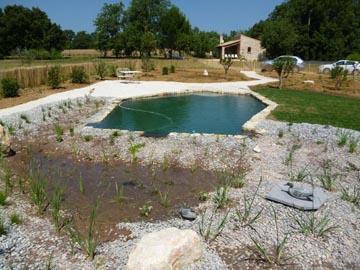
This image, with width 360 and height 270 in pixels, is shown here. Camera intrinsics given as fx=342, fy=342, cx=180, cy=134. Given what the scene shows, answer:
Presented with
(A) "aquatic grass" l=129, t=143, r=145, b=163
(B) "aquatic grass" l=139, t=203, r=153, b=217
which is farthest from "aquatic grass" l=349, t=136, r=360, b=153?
(B) "aquatic grass" l=139, t=203, r=153, b=217

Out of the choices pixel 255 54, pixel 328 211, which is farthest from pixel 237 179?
pixel 255 54

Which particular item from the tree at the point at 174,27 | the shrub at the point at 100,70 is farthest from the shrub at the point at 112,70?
the tree at the point at 174,27

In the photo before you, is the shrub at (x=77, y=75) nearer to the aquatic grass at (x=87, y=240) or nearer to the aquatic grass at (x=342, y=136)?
the aquatic grass at (x=342, y=136)

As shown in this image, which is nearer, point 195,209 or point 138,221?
point 138,221

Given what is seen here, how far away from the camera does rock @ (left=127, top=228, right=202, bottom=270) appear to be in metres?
2.93

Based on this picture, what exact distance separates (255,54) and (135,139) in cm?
3831

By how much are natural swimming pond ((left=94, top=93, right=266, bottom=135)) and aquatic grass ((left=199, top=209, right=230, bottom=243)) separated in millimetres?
4024

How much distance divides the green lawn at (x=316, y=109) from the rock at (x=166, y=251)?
6.48 m

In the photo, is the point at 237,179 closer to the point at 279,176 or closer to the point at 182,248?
the point at 279,176

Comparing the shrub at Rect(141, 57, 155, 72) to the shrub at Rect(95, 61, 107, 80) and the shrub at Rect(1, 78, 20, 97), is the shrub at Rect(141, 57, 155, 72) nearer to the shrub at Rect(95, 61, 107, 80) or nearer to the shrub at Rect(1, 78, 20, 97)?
the shrub at Rect(95, 61, 107, 80)

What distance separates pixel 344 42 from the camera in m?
35.9

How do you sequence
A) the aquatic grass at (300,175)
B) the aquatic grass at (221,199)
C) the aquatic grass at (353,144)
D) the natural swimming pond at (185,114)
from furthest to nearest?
the natural swimming pond at (185,114)
the aquatic grass at (353,144)
the aquatic grass at (300,175)
the aquatic grass at (221,199)

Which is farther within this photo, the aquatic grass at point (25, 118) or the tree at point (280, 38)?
the tree at point (280, 38)

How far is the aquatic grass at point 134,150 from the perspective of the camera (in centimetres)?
616
